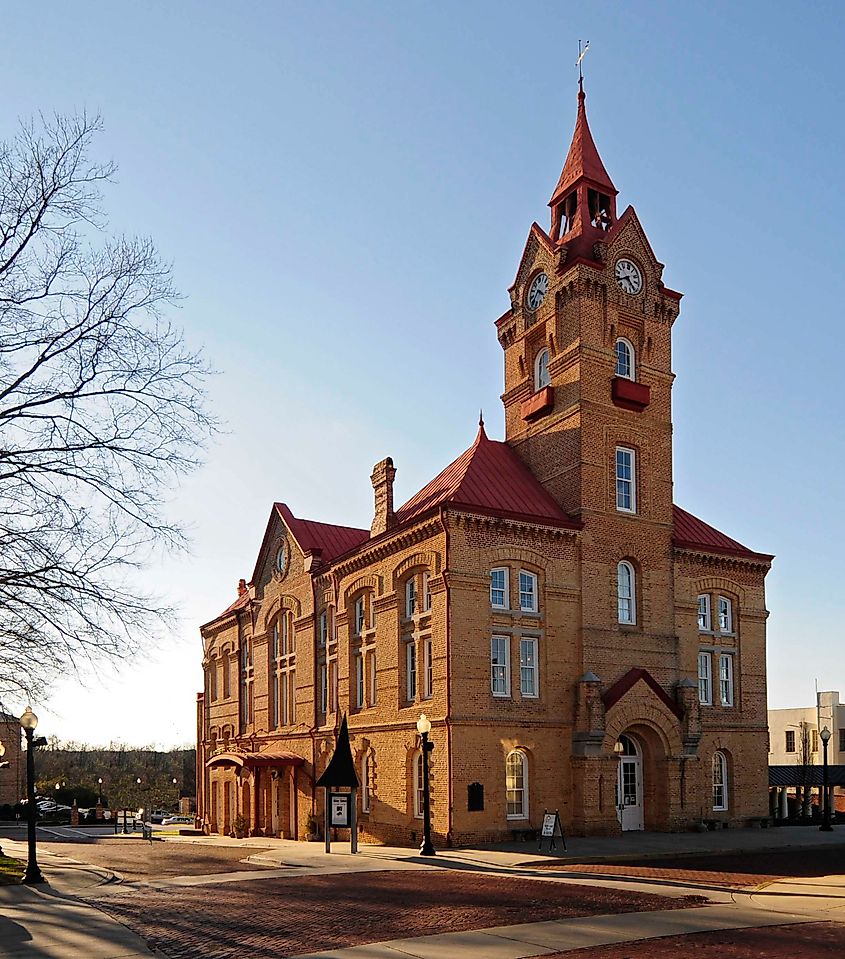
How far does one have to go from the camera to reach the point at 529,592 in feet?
110

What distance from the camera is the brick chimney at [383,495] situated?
1438 inches

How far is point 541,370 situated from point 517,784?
1436cm

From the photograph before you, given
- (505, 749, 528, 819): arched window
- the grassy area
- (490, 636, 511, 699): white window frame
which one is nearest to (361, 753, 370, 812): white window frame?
(505, 749, 528, 819): arched window

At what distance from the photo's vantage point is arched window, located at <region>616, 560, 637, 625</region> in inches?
1396

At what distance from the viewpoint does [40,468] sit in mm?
19109

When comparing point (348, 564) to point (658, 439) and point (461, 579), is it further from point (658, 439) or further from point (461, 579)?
point (658, 439)

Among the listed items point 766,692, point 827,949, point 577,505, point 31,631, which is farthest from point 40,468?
point 766,692

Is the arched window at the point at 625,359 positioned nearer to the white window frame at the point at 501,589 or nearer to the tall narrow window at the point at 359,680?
the white window frame at the point at 501,589

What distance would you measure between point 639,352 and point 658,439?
3.12 m

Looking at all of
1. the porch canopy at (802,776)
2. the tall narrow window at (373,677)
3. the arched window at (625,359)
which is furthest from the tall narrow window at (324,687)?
the porch canopy at (802,776)

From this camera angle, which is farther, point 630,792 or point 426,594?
point 630,792

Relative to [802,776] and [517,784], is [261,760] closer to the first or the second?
[517,784]

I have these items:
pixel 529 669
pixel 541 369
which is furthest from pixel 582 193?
pixel 529 669

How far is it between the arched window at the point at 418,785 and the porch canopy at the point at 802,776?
25767 mm
